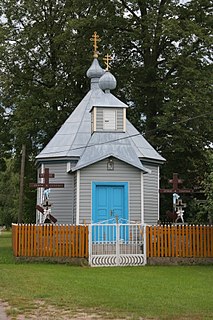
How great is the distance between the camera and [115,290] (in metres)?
10.6

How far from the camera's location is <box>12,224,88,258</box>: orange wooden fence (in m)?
16.5

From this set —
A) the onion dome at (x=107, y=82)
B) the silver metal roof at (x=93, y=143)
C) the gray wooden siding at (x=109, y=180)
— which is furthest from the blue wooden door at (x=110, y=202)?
the onion dome at (x=107, y=82)

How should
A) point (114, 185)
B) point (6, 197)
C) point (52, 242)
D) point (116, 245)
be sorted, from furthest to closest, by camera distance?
point (6, 197), point (114, 185), point (52, 242), point (116, 245)

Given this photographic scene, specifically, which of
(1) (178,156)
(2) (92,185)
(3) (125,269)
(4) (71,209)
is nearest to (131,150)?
(2) (92,185)

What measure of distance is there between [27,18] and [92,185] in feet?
53.6

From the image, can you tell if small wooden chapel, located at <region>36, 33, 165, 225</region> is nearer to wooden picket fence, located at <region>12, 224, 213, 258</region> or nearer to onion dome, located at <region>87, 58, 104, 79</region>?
wooden picket fence, located at <region>12, 224, 213, 258</region>

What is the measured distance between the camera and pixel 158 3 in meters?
28.9

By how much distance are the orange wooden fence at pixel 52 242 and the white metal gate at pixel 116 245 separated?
33cm

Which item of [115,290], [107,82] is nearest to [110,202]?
[107,82]

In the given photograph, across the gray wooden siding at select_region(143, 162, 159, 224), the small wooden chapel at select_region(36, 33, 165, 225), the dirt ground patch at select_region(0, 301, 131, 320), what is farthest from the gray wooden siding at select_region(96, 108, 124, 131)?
the dirt ground patch at select_region(0, 301, 131, 320)

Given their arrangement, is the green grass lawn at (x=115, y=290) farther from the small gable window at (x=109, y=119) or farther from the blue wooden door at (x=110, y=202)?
the small gable window at (x=109, y=119)

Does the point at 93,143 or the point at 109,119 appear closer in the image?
the point at 93,143

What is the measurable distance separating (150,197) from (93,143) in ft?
12.5

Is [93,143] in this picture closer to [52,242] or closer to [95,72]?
[52,242]
